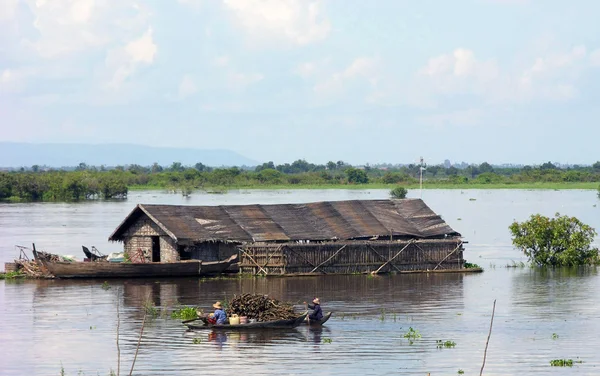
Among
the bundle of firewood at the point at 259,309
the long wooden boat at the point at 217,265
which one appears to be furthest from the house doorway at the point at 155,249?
the bundle of firewood at the point at 259,309

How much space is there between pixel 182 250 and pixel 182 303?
6256 millimetres

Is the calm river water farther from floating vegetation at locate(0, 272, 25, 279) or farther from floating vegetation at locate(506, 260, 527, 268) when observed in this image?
floating vegetation at locate(0, 272, 25, 279)

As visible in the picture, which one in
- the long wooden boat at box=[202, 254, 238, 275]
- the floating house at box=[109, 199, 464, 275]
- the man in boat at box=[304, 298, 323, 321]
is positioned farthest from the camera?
the floating house at box=[109, 199, 464, 275]

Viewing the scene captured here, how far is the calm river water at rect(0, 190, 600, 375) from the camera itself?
2334 cm

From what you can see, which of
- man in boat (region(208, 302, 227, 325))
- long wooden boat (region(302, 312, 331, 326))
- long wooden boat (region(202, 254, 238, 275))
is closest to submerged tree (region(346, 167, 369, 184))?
long wooden boat (region(202, 254, 238, 275))

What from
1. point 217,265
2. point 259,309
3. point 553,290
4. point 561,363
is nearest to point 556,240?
point 553,290

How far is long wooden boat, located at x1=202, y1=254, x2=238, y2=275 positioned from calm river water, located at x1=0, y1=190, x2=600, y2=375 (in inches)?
30.5

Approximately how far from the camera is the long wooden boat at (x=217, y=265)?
37.5 metres

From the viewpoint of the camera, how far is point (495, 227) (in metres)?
66.6

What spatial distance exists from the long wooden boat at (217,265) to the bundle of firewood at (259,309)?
1046cm

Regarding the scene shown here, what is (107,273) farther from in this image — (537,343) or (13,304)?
(537,343)

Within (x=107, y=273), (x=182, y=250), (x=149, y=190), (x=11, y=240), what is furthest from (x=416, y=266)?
(x=149, y=190)

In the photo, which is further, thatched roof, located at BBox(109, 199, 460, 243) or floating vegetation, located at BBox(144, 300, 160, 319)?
Result: thatched roof, located at BBox(109, 199, 460, 243)

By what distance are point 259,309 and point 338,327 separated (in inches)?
92.7
